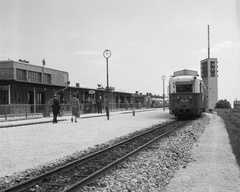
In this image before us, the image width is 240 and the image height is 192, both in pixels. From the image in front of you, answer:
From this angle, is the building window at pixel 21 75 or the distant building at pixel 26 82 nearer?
the distant building at pixel 26 82

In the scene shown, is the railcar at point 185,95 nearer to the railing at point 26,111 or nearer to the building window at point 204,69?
the railing at point 26,111

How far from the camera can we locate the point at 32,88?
28656 mm

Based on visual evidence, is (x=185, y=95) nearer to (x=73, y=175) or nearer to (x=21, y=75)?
(x=73, y=175)

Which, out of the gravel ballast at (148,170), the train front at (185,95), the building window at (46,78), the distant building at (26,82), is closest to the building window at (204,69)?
the distant building at (26,82)

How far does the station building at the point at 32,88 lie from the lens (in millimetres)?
24109

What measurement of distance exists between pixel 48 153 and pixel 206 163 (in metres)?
4.55

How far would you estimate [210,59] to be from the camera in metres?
72.6

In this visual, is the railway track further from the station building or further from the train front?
the station building

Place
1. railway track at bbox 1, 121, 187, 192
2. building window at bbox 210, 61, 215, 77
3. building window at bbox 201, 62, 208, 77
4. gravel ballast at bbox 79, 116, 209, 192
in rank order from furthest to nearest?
building window at bbox 201, 62, 208, 77, building window at bbox 210, 61, 215, 77, gravel ballast at bbox 79, 116, 209, 192, railway track at bbox 1, 121, 187, 192

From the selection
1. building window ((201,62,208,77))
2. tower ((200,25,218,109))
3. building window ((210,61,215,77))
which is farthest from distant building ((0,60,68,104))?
building window ((210,61,215,77))

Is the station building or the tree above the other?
the station building

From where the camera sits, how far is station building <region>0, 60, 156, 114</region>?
24.1m

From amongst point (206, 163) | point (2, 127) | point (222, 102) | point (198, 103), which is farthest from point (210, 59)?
point (206, 163)

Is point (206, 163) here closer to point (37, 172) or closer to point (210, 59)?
point (37, 172)
